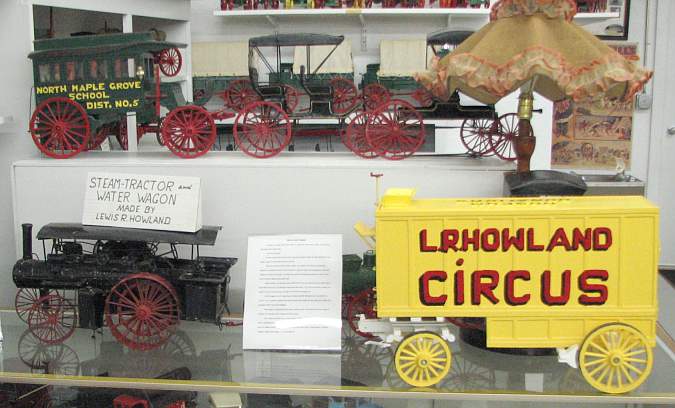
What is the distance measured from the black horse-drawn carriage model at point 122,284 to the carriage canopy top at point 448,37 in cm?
127

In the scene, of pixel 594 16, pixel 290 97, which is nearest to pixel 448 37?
pixel 290 97

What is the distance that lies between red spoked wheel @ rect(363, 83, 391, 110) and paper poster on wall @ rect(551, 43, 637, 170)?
2278 mm

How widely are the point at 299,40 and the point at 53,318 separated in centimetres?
147

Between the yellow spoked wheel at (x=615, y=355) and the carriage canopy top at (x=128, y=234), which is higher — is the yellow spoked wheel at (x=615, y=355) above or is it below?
below

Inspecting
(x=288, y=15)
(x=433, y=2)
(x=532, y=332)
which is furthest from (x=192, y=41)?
(x=532, y=332)

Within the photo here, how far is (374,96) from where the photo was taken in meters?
3.52

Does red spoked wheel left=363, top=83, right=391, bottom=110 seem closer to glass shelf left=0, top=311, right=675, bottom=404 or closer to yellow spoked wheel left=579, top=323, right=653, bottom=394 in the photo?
glass shelf left=0, top=311, right=675, bottom=404

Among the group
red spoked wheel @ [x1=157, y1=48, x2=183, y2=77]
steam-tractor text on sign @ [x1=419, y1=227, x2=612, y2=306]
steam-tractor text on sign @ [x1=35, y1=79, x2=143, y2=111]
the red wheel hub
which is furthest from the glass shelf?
red spoked wheel @ [x1=157, y1=48, x2=183, y2=77]

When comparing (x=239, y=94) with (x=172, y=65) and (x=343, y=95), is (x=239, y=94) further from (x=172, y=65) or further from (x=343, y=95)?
(x=343, y=95)

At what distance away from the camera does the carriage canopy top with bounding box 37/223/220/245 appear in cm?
252

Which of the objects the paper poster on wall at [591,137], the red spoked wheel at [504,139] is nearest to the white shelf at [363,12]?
the red spoked wheel at [504,139]

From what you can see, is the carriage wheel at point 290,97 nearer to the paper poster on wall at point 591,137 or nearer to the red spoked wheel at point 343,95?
the red spoked wheel at point 343,95

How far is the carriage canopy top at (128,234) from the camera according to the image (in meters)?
2.52

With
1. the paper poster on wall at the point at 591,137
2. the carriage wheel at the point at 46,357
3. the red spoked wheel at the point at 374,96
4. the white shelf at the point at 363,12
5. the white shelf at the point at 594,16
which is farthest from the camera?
the paper poster on wall at the point at 591,137
